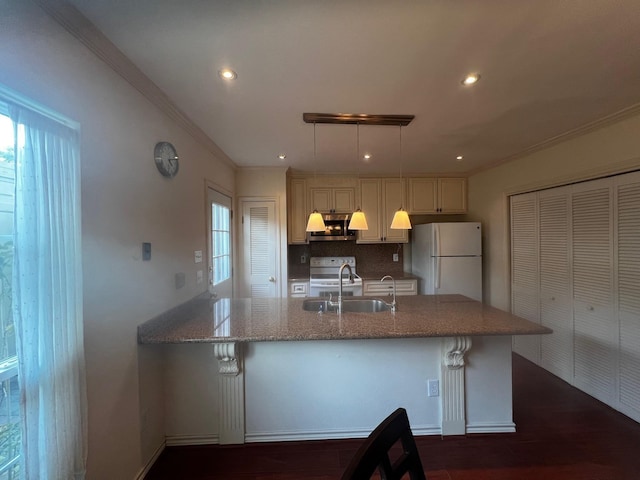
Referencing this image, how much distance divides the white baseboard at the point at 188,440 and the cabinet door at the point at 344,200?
2.93 meters

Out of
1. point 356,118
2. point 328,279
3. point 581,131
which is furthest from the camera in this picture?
point 328,279

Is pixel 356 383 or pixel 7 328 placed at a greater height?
pixel 7 328

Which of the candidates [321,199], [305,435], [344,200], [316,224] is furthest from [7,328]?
[344,200]

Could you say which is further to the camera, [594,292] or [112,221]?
[594,292]

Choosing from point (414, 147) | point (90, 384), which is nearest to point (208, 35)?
point (90, 384)

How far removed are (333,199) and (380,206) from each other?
0.73 m

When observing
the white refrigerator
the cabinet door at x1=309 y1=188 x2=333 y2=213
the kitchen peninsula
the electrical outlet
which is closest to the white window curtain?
the kitchen peninsula

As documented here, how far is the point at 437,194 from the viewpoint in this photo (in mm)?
Result: 3900

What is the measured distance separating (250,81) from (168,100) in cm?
64

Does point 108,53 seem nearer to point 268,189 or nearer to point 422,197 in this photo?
point 268,189

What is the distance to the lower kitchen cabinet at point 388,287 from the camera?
3.64 meters

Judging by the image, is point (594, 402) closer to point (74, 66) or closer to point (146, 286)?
point (146, 286)

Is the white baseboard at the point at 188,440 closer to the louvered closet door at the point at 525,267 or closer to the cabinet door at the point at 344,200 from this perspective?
the cabinet door at the point at 344,200

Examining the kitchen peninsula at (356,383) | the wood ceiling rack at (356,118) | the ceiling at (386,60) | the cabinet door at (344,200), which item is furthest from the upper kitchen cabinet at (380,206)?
the kitchen peninsula at (356,383)
